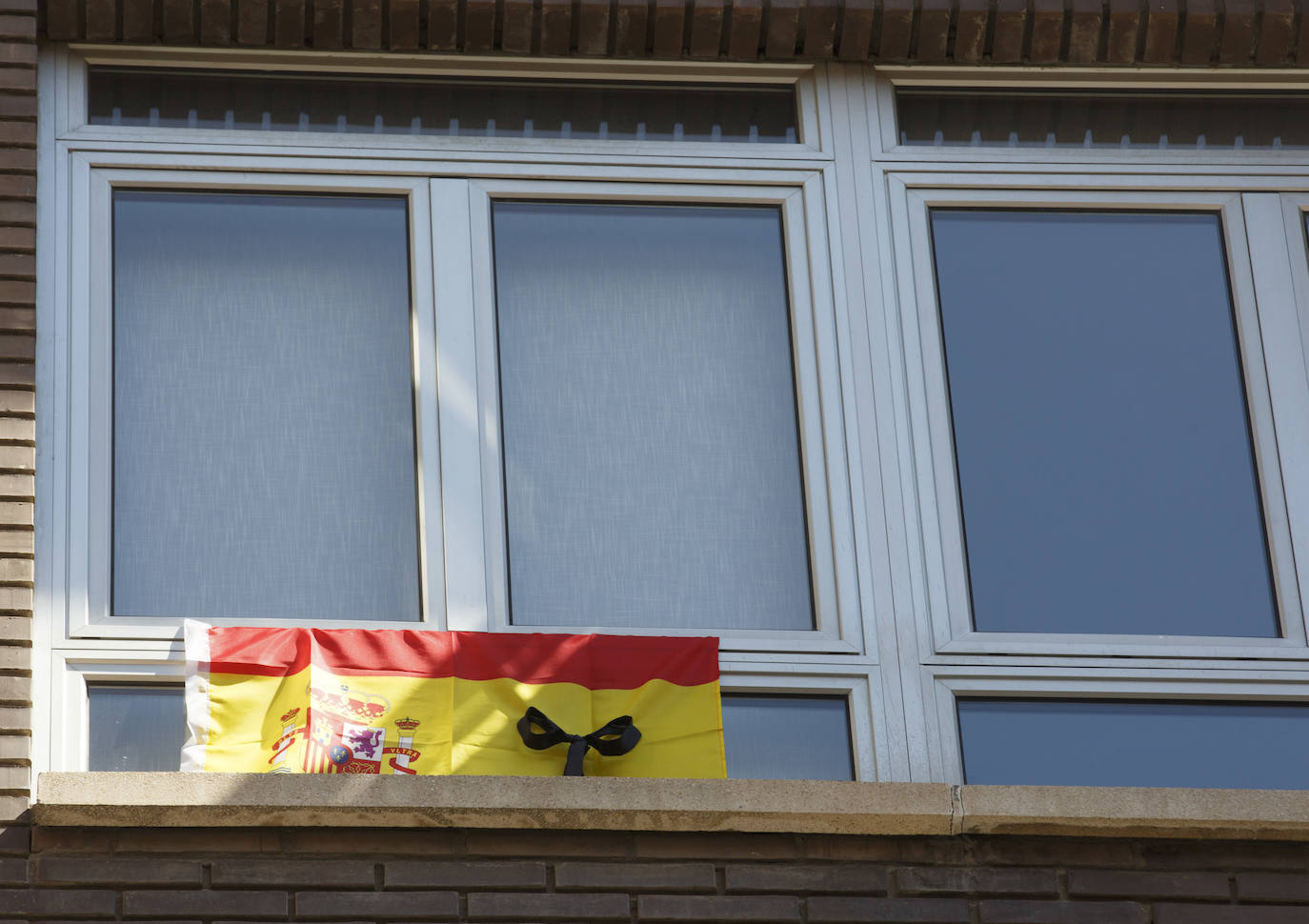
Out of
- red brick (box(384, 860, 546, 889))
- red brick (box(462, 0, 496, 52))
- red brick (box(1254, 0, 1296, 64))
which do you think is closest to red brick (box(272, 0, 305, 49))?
red brick (box(462, 0, 496, 52))

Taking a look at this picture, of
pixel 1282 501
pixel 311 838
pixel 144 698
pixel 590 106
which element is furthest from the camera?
pixel 590 106

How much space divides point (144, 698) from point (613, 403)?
1.77 meters

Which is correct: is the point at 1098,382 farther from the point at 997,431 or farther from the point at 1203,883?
the point at 1203,883

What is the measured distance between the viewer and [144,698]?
5.82m

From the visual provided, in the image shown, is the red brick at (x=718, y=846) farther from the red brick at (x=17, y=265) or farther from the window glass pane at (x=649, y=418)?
the red brick at (x=17, y=265)

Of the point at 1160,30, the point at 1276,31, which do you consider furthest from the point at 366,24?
the point at 1276,31

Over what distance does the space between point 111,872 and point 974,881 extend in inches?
95.0

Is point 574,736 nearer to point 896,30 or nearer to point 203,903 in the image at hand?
point 203,903

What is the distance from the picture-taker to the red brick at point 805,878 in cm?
555

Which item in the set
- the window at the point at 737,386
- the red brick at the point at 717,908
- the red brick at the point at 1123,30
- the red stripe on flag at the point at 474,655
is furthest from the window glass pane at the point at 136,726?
the red brick at the point at 1123,30

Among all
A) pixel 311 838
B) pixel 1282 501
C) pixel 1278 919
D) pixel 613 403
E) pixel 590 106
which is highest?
pixel 590 106

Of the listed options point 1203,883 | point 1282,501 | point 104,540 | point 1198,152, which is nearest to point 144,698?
point 104,540

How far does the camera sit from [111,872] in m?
5.36

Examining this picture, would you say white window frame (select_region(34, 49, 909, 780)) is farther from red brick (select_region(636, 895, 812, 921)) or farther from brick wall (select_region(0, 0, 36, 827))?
red brick (select_region(636, 895, 812, 921))
